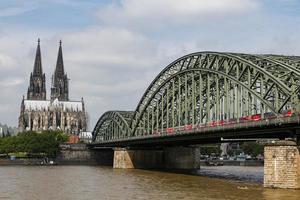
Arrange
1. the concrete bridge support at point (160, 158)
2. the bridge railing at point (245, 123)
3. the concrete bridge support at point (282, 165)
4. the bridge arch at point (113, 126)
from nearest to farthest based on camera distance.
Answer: the bridge railing at point (245, 123) → the concrete bridge support at point (282, 165) → the concrete bridge support at point (160, 158) → the bridge arch at point (113, 126)

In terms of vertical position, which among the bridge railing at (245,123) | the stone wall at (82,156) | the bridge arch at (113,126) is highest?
the bridge arch at (113,126)

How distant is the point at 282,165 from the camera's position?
61.0 meters

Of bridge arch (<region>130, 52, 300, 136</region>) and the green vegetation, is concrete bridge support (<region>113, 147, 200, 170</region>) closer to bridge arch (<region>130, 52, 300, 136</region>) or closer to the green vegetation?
bridge arch (<region>130, 52, 300, 136</region>)

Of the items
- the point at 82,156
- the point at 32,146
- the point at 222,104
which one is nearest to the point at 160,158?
the point at 222,104

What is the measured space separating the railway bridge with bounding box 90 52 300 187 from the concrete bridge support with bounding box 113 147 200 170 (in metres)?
0.35

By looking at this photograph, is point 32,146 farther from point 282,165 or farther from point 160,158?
point 282,165

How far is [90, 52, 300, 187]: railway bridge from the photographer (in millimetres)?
63656

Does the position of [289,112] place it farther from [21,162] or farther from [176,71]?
[21,162]

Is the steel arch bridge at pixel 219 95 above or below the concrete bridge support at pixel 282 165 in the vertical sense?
above

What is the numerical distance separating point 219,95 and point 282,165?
2695 cm

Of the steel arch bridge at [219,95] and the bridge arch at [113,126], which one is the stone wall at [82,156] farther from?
the steel arch bridge at [219,95]

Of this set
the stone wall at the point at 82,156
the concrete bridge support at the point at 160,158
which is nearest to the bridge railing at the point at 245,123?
the concrete bridge support at the point at 160,158

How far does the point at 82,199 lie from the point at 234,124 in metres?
24.3

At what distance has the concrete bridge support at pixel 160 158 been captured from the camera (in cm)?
12862
